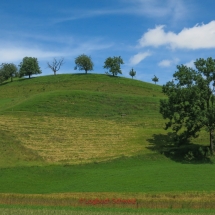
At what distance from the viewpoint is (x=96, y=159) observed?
4578cm

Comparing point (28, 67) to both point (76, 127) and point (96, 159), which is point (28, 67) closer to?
point (76, 127)

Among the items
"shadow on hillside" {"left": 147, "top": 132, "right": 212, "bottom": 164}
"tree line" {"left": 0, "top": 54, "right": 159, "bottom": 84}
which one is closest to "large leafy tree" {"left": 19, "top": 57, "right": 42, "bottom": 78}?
"tree line" {"left": 0, "top": 54, "right": 159, "bottom": 84}

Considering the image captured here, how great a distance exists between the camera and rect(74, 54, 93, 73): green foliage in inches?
5123

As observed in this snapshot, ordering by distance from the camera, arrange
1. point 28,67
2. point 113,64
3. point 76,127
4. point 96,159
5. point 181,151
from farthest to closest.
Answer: point 28,67
point 113,64
point 76,127
point 181,151
point 96,159

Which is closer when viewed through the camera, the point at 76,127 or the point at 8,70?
the point at 76,127

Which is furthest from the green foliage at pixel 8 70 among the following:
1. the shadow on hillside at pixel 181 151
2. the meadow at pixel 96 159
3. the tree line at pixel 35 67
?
the shadow on hillside at pixel 181 151

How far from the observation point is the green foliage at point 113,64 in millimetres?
120188

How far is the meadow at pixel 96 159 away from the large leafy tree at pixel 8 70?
58970mm

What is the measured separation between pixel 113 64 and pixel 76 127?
63.5 metres

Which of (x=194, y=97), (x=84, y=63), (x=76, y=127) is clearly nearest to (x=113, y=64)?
(x=84, y=63)

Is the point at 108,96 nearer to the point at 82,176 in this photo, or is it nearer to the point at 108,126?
the point at 108,126

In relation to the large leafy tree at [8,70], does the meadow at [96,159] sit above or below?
below

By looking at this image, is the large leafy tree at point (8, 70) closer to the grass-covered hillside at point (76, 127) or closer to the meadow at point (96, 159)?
the grass-covered hillside at point (76, 127)

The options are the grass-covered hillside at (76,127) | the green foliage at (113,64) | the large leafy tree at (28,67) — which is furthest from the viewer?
the large leafy tree at (28,67)
